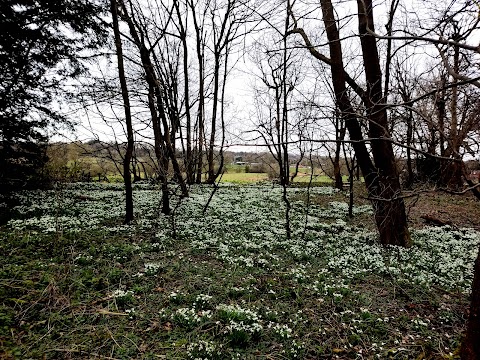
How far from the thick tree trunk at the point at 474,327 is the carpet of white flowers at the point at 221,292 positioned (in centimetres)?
90

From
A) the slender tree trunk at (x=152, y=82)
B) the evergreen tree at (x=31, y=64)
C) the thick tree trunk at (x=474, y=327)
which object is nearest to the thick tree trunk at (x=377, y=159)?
the thick tree trunk at (x=474, y=327)

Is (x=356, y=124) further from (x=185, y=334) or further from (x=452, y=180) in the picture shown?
(x=452, y=180)

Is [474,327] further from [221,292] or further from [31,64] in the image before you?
[31,64]

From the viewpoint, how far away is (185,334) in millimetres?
3904

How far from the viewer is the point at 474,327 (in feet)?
9.23

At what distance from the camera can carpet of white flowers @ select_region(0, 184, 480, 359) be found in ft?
12.3

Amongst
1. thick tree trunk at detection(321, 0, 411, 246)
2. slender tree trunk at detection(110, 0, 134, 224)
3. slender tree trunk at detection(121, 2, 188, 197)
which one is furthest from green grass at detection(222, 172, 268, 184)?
thick tree trunk at detection(321, 0, 411, 246)

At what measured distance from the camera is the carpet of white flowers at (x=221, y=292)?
3734 millimetres

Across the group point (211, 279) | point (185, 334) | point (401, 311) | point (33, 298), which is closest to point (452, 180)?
point (401, 311)

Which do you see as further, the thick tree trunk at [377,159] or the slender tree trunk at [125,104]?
the slender tree trunk at [125,104]

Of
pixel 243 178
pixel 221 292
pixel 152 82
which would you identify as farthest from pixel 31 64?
pixel 243 178

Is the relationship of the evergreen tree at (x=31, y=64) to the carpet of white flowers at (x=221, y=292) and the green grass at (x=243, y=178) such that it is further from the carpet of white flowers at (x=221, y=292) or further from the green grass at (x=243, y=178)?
the green grass at (x=243, y=178)

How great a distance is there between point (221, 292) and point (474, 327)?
3.51 meters

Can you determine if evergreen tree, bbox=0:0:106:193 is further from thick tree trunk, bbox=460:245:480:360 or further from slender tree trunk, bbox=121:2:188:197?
thick tree trunk, bbox=460:245:480:360
